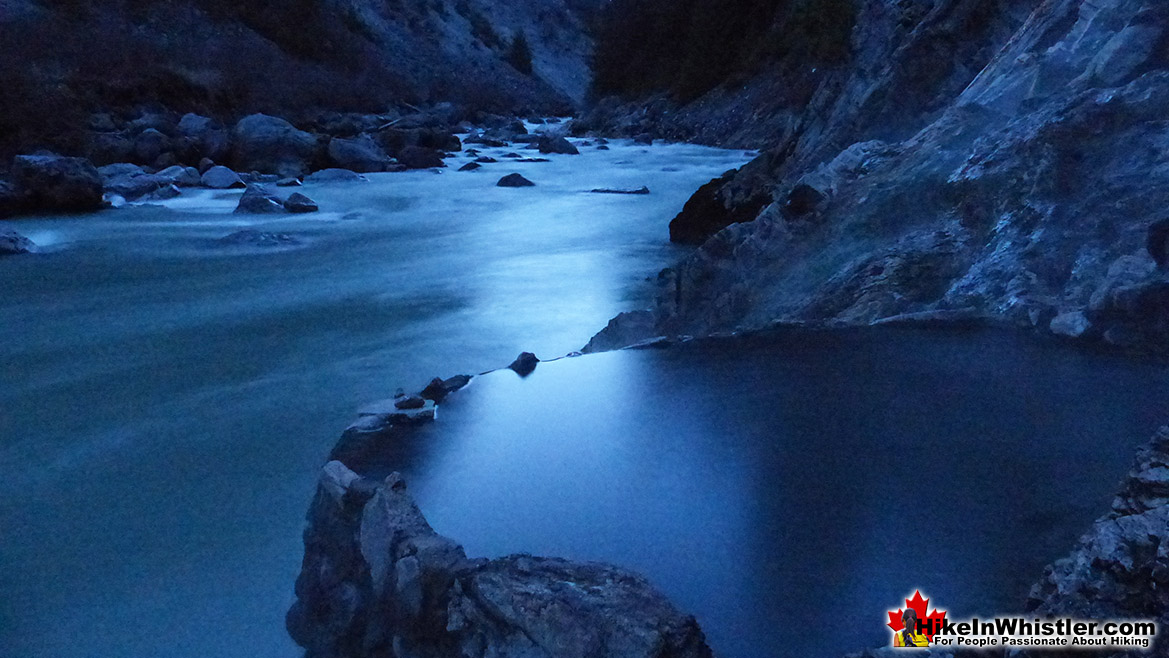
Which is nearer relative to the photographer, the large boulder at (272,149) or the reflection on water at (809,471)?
the reflection on water at (809,471)

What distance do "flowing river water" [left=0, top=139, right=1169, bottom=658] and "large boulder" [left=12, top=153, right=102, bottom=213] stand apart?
8.21m

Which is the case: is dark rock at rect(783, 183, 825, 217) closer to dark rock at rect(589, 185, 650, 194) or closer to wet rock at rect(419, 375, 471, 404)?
wet rock at rect(419, 375, 471, 404)

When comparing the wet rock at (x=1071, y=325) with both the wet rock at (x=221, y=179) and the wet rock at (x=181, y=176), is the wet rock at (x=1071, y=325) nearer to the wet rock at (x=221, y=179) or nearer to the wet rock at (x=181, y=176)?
the wet rock at (x=221, y=179)

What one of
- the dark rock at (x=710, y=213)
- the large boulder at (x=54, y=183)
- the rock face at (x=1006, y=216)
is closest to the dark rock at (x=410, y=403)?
the rock face at (x=1006, y=216)

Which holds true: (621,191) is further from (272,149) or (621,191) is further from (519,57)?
(519,57)

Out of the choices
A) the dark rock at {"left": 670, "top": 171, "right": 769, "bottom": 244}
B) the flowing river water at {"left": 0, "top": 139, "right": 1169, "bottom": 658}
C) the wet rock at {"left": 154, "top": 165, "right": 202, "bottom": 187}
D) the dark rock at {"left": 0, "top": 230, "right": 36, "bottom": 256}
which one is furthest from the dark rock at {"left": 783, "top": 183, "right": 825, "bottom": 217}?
the wet rock at {"left": 154, "top": 165, "right": 202, "bottom": 187}

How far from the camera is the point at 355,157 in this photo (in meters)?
22.0

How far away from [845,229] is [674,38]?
37594 millimetres

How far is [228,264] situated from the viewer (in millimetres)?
12086

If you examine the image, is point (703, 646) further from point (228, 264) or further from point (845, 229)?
point (228, 264)

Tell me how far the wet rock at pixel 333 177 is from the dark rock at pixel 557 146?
23.8 feet

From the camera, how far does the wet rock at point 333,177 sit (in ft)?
66.6

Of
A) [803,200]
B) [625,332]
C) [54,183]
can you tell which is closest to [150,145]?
[54,183]

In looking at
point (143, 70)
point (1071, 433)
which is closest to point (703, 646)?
point (1071, 433)
